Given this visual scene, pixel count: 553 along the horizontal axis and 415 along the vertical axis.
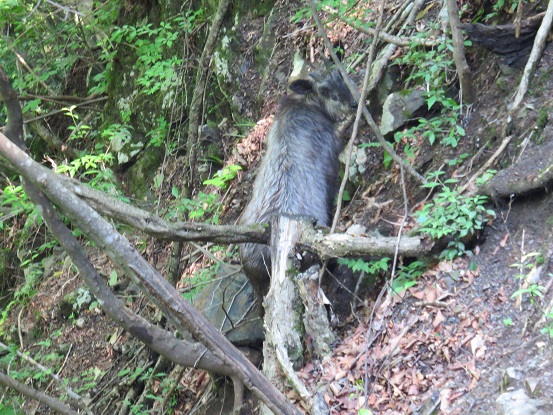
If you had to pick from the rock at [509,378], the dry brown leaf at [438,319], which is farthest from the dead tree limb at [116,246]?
the rock at [509,378]

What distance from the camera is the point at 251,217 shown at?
5492mm

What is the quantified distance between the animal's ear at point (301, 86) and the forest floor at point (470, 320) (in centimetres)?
164

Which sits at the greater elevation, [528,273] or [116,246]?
[116,246]

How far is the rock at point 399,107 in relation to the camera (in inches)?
218

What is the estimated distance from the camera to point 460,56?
4910mm

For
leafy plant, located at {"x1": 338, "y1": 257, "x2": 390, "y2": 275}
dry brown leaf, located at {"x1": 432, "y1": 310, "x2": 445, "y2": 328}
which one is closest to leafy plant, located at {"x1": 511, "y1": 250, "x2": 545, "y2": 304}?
dry brown leaf, located at {"x1": 432, "y1": 310, "x2": 445, "y2": 328}

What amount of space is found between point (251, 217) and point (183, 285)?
1646mm

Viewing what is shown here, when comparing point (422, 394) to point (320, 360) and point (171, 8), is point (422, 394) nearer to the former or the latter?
point (320, 360)

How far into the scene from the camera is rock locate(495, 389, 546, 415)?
2.90 meters

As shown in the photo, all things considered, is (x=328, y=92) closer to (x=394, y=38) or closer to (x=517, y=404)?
(x=394, y=38)

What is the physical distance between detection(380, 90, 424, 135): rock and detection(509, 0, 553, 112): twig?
95cm

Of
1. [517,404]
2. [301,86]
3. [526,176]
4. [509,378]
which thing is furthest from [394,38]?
[517,404]

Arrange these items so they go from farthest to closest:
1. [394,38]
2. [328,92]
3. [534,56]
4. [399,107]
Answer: [328,92]
[394,38]
[399,107]
[534,56]

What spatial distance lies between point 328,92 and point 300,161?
3.27 ft
